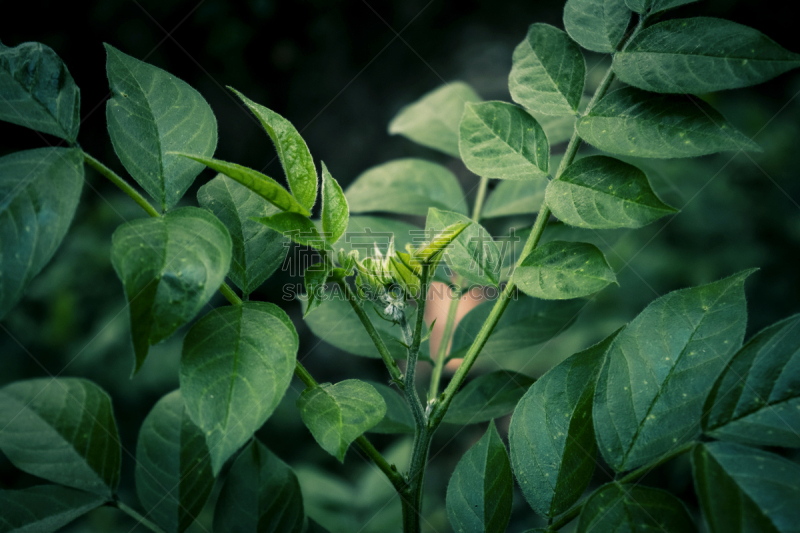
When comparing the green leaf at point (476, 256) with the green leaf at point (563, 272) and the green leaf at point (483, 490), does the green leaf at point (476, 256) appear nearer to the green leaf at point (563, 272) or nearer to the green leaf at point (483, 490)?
the green leaf at point (563, 272)

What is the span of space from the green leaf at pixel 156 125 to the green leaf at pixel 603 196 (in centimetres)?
37

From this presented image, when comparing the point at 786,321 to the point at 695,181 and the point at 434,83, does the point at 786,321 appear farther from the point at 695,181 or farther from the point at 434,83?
the point at 434,83

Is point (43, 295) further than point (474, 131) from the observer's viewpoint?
Yes

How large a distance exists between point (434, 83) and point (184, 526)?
7.11 feet

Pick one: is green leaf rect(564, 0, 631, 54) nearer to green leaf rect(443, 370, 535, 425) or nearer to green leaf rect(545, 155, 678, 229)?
green leaf rect(545, 155, 678, 229)

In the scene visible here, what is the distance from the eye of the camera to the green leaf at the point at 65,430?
0.57m

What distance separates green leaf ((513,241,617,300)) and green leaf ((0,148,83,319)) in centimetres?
42

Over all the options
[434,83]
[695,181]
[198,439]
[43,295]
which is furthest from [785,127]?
[43,295]

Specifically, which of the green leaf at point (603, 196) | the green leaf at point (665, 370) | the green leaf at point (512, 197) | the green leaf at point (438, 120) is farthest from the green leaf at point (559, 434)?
the green leaf at point (438, 120)

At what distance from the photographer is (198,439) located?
1.96 ft

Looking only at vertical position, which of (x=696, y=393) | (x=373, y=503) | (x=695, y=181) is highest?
(x=695, y=181)

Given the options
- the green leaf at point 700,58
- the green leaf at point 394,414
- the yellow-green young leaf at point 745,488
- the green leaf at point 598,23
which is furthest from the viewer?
the green leaf at point 394,414

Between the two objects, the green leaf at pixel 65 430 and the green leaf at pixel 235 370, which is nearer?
the green leaf at pixel 235 370

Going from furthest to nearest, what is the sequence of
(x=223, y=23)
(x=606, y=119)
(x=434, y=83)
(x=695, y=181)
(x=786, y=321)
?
(x=434, y=83), (x=223, y=23), (x=695, y=181), (x=606, y=119), (x=786, y=321)
